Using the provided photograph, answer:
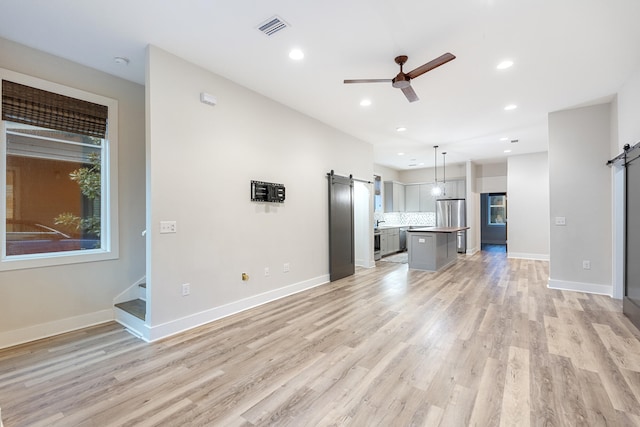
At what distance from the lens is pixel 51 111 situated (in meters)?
3.08

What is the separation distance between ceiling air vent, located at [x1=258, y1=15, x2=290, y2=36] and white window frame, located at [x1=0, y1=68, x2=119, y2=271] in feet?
7.56

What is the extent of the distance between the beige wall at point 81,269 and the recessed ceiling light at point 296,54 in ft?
7.33

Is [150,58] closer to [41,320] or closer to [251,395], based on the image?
[41,320]

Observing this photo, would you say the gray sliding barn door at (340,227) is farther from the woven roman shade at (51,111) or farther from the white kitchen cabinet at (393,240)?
the woven roman shade at (51,111)

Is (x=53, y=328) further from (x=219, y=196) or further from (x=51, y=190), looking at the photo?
(x=219, y=196)

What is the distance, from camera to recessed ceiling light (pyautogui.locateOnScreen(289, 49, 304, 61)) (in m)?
3.02

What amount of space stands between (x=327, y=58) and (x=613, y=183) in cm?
475

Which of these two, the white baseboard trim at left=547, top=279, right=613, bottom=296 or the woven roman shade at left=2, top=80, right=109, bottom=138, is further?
the white baseboard trim at left=547, top=279, right=613, bottom=296

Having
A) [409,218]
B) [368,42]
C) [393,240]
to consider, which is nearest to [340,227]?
[368,42]

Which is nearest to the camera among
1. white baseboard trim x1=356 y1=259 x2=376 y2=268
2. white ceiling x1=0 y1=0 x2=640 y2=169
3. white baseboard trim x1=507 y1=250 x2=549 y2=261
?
white ceiling x1=0 y1=0 x2=640 y2=169

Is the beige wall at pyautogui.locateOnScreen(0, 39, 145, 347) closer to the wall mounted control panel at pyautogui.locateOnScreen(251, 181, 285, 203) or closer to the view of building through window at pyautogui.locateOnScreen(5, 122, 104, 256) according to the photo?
the view of building through window at pyautogui.locateOnScreen(5, 122, 104, 256)

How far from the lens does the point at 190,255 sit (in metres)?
3.23

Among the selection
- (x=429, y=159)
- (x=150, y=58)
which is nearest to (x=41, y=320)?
(x=150, y=58)

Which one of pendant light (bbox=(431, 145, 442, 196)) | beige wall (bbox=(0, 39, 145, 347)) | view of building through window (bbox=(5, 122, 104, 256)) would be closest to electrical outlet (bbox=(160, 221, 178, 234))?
beige wall (bbox=(0, 39, 145, 347))
